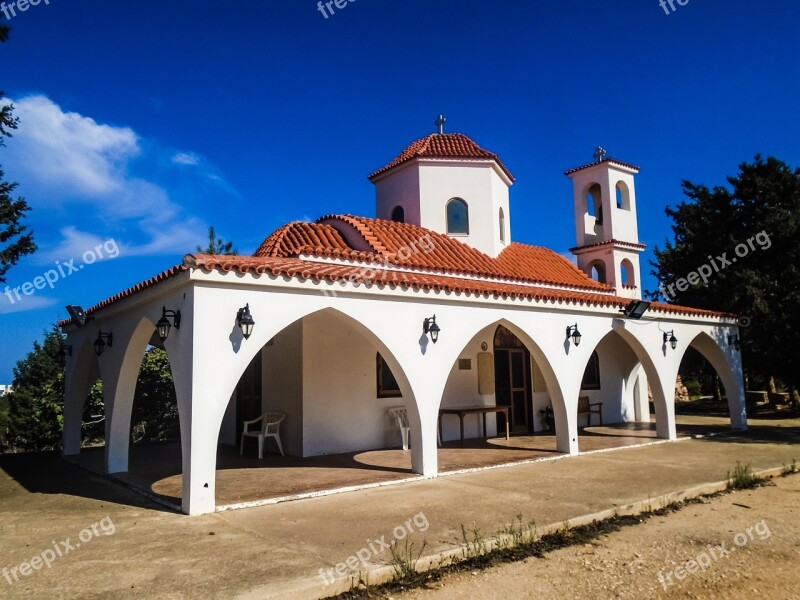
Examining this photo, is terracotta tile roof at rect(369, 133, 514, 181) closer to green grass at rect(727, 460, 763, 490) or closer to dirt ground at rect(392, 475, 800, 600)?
green grass at rect(727, 460, 763, 490)

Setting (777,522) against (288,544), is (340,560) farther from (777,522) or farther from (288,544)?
(777,522)

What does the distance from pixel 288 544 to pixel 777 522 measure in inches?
203

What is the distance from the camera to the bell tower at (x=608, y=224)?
1706 cm

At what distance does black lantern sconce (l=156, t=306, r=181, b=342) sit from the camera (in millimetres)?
7235

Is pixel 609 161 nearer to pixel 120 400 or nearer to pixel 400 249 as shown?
pixel 400 249

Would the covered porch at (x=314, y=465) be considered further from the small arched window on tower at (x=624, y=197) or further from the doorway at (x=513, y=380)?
the small arched window on tower at (x=624, y=197)

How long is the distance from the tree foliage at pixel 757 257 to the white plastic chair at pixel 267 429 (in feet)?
45.9

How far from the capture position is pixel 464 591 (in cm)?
432

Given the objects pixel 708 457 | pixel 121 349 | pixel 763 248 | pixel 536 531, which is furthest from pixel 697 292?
pixel 121 349

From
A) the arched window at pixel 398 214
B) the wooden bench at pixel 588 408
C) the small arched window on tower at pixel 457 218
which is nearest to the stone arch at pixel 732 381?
the wooden bench at pixel 588 408

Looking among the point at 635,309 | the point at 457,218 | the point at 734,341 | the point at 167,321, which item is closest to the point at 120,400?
the point at 167,321

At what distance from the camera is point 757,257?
17.9 m

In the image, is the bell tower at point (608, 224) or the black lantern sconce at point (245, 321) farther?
the bell tower at point (608, 224)

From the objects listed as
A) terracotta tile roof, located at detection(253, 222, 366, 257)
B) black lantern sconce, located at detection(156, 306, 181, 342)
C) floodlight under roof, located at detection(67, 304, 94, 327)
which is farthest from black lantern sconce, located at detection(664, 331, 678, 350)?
floodlight under roof, located at detection(67, 304, 94, 327)
